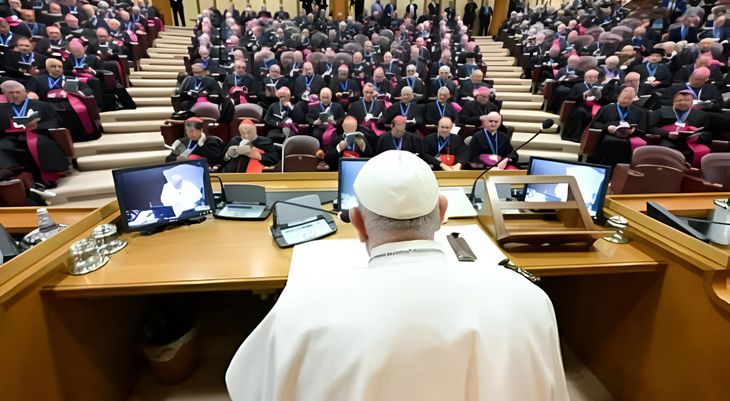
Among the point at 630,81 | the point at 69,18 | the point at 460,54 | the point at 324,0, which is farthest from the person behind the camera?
the point at 324,0

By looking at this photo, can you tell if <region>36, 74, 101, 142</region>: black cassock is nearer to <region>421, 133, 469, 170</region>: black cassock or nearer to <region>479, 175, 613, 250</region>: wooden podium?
<region>421, 133, 469, 170</region>: black cassock

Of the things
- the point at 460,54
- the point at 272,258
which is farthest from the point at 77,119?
the point at 460,54

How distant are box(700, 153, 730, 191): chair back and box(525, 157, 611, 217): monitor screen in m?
2.71

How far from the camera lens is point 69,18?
8.54 meters

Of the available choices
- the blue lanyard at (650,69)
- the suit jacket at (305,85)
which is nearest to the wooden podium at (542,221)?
the suit jacket at (305,85)

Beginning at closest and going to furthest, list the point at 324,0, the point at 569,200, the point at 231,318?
the point at 569,200 < the point at 231,318 < the point at 324,0

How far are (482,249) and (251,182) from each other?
170cm

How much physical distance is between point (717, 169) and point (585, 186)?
2.83m

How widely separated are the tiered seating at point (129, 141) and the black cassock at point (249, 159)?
1599mm

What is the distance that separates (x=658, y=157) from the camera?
12.9 feet

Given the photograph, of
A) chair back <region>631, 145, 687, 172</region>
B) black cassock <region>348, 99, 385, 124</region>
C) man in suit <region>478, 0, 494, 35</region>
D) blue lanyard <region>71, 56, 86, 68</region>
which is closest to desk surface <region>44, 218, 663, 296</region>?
chair back <region>631, 145, 687, 172</region>

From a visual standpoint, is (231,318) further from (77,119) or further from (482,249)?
(77,119)

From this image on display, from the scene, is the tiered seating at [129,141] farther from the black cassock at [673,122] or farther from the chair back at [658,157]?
the black cassock at [673,122]

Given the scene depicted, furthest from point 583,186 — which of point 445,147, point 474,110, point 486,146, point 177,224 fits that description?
point 474,110
